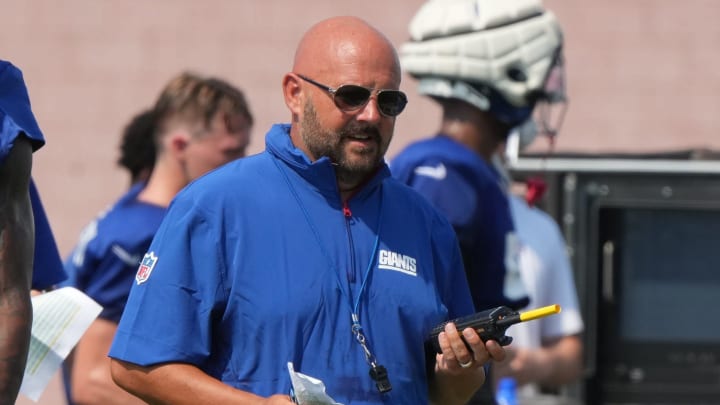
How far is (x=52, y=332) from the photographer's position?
13.4ft

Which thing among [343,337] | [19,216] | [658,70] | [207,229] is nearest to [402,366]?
[343,337]

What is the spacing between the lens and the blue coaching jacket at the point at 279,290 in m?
3.62

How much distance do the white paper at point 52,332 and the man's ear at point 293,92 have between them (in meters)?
0.73

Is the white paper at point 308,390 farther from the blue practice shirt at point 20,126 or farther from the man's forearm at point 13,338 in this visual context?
the blue practice shirt at point 20,126

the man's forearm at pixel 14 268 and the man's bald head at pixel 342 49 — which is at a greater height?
the man's bald head at pixel 342 49

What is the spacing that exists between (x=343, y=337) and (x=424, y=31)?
→ 2298mm

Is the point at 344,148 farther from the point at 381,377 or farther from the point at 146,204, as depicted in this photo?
the point at 146,204

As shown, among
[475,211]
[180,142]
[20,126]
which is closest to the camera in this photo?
[20,126]

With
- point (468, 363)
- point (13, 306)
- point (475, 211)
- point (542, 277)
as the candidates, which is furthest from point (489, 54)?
point (13, 306)

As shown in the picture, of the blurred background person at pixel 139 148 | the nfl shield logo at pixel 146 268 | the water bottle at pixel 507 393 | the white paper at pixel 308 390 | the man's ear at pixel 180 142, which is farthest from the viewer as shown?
the blurred background person at pixel 139 148

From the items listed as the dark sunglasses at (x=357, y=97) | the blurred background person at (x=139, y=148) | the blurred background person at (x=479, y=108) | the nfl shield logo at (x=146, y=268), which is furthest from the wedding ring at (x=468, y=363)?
the blurred background person at (x=139, y=148)

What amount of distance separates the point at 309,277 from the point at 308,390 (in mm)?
321

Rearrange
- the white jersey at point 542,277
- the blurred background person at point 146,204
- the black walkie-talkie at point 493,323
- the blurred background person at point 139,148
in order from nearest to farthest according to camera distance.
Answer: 1. the black walkie-talkie at point 493,323
2. the blurred background person at point 146,204
3. the blurred background person at point 139,148
4. the white jersey at point 542,277

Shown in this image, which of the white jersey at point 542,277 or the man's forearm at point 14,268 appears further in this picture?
the white jersey at point 542,277
